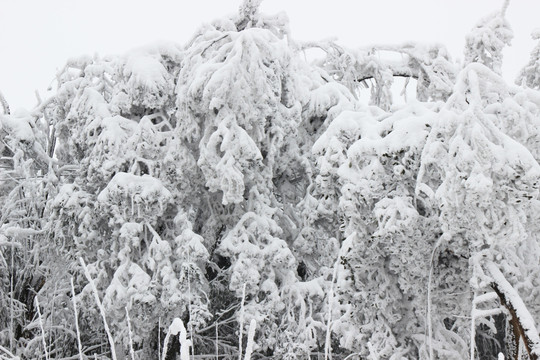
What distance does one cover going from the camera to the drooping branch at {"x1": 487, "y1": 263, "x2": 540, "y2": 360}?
113 inches

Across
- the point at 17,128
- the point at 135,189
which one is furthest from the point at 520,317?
the point at 17,128

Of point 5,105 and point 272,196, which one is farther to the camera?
point 5,105

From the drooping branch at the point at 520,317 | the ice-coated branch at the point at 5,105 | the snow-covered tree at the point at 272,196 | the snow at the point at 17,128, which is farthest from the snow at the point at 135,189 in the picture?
the drooping branch at the point at 520,317

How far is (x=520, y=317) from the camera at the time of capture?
2959 millimetres

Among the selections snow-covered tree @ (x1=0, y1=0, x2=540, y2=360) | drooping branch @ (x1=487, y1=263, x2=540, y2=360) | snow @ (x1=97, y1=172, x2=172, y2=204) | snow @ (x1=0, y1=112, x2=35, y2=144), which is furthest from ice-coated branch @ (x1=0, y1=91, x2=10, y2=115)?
drooping branch @ (x1=487, y1=263, x2=540, y2=360)

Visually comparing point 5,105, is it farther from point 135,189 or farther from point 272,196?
point 272,196

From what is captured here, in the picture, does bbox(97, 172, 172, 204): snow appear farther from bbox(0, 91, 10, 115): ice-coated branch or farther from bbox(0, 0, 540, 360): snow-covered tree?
bbox(0, 91, 10, 115): ice-coated branch

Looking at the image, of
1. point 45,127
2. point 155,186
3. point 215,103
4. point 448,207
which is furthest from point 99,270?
point 448,207

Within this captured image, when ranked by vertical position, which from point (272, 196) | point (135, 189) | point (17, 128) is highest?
point (17, 128)

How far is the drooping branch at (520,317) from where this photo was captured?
287cm

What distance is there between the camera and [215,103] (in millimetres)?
6629

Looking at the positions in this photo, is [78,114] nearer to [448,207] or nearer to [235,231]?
[235,231]

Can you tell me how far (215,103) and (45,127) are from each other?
3.92 metres

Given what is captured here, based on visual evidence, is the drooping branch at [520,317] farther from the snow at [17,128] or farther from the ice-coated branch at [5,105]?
the ice-coated branch at [5,105]
